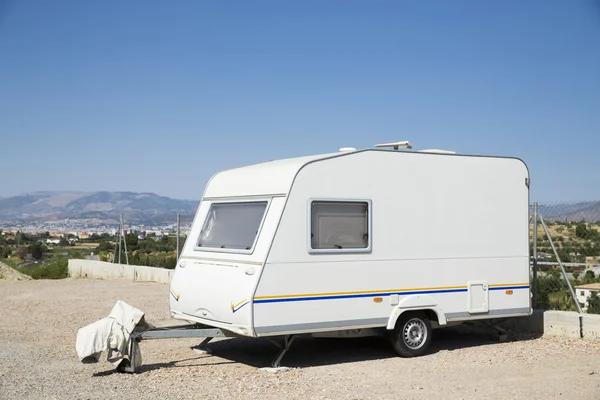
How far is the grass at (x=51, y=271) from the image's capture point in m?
22.3

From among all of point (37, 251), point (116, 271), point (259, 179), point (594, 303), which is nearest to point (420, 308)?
point (259, 179)

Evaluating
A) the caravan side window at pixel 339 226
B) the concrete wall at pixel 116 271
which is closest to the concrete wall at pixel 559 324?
the caravan side window at pixel 339 226

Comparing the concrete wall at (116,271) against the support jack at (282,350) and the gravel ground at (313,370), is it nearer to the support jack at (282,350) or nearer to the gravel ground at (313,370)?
the gravel ground at (313,370)

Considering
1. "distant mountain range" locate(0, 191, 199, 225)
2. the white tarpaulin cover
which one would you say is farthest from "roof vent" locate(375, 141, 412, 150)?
"distant mountain range" locate(0, 191, 199, 225)

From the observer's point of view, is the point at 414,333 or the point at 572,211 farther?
the point at 572,211

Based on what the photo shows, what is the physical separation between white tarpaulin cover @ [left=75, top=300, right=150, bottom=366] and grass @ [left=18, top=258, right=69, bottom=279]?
15.2 meters

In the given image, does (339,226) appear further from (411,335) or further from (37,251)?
(37,251)

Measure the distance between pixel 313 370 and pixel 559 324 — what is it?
435cm

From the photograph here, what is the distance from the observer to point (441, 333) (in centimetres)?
1110

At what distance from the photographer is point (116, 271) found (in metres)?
20.4

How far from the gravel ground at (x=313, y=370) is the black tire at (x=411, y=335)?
0.45ft

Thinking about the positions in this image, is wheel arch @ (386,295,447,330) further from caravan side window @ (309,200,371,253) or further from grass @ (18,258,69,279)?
grass @ (18,258,69,279)

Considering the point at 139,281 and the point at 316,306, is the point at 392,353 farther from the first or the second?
the point at 139,281

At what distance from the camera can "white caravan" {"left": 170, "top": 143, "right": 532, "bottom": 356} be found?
8.15m
